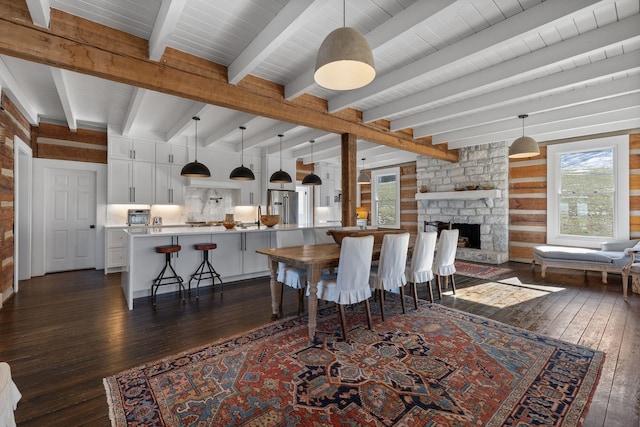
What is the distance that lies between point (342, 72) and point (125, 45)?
6.79ft

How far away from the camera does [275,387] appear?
1.99m

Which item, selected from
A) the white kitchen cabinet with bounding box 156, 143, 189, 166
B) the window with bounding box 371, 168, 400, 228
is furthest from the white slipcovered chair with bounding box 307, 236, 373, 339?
the window with bounding box 371, 168, 400, 228

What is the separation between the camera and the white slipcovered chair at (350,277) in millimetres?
2691

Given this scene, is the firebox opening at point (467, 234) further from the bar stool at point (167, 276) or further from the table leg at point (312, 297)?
the bar stool at point (167, 276)

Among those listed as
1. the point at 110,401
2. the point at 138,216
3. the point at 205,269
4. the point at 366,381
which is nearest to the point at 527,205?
the point at 366,381

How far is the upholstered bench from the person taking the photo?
182 inches

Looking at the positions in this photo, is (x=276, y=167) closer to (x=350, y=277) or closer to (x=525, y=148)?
(x=525, y=148)

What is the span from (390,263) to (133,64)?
3.15 meters

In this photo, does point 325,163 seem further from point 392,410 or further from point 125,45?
point 392,410

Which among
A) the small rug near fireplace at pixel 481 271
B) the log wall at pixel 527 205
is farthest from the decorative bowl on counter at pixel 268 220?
the log wall at pixel 527 205

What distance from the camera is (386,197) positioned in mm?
9453

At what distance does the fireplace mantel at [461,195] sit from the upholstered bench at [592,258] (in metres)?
1.55

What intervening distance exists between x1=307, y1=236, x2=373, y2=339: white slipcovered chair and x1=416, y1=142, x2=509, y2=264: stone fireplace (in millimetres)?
4888

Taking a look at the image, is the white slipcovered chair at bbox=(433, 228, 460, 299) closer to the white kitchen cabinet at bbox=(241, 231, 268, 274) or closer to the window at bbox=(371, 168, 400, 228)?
the white kitchen cabinet at bbox=(241, 231, 268, 274)
